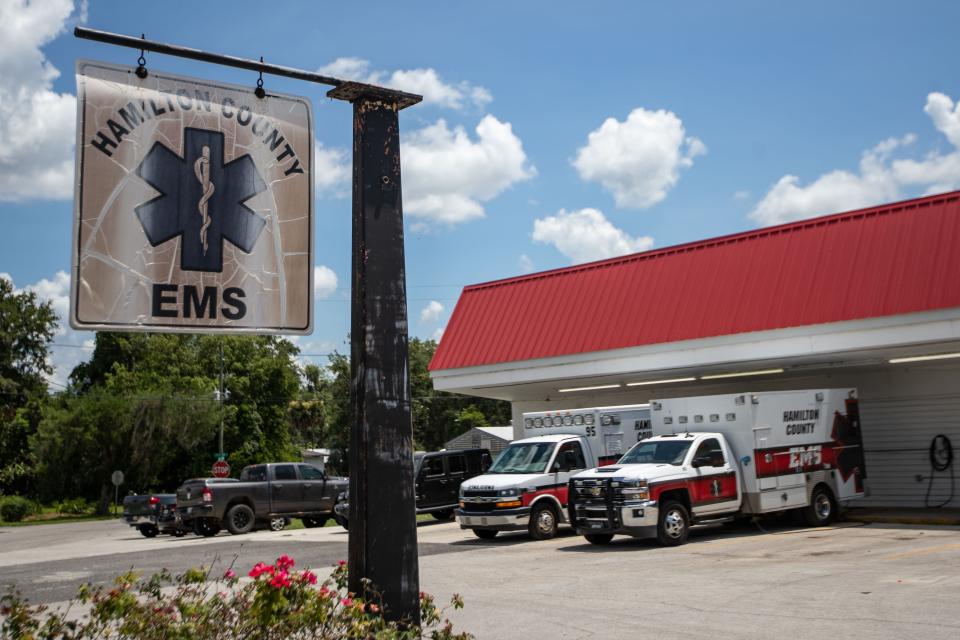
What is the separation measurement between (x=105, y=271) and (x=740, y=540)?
50.6ft

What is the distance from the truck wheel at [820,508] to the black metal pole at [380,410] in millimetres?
16090

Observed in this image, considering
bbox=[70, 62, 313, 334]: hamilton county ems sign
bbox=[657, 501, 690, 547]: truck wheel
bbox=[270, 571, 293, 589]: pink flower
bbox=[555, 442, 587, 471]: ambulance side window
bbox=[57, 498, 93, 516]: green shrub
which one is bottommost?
bbox=[57, 498, 93, 516]: green shrub

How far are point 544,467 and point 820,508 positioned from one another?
5.93 m

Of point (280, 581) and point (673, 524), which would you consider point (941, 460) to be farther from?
point (280, 581)

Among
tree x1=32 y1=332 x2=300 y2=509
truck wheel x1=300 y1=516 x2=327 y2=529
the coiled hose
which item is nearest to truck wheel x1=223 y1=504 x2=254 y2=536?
truck wheel x1=300 y1=516 x2=327 y2=529

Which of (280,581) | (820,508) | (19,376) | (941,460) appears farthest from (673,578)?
(19,376)

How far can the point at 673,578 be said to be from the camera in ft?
42.2

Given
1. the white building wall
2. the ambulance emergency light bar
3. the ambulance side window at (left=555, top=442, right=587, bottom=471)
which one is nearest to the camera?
the ambulance side window at (left=555, top=442, right=587, bottom=471)

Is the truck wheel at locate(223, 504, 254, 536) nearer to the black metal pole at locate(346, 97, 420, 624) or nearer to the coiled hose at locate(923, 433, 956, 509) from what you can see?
the coiled hose at locate(923, 433, 956, 509)

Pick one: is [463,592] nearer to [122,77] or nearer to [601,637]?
[601,637]

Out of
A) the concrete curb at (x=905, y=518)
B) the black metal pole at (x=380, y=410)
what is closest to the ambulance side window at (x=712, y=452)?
the concrete curb at (x=905, y=518)

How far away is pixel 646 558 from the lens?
1544cm

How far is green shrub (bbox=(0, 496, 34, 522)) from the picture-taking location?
48.4m

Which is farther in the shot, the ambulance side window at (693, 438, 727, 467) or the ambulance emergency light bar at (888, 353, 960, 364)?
the ambulance emergency light bar at (888, 353, 960, 364)
